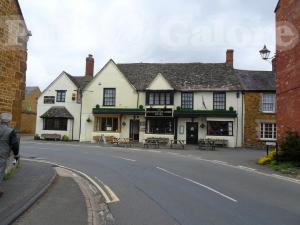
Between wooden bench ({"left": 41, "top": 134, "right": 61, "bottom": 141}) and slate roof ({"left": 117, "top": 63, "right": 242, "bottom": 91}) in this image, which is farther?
wooden bench ({"left": 41, "top": 134, "right": 61, "bottom": 141})

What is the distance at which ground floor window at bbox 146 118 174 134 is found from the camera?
116 ft

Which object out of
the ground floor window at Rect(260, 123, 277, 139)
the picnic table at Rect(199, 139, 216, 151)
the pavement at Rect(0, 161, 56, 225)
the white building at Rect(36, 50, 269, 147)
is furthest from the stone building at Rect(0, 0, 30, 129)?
the ground floor window at Rect(260, 123, 277, 139)

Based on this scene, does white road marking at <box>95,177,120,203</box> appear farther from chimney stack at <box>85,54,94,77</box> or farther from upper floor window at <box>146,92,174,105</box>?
chimney stack at <box>85,54,94,77</box>

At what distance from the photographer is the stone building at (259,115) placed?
33438 mm

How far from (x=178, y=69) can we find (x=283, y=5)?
18.5 meters

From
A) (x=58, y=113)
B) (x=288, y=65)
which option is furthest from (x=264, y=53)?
(x=58, y=113)

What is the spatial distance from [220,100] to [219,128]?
2.88 m

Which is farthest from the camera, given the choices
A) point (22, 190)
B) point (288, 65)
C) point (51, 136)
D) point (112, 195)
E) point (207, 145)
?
point (51, 136)

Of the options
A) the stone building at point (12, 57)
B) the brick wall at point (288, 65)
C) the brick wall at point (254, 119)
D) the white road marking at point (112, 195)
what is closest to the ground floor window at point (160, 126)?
the brick wall at point (254, 119)

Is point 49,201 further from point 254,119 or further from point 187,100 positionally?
point 254,119

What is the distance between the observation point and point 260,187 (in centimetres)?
1120

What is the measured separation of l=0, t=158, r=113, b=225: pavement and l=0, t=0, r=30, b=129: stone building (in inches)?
101

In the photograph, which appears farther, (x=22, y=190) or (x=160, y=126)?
(x=160, y=126)

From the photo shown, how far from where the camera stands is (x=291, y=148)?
17.6m
